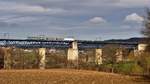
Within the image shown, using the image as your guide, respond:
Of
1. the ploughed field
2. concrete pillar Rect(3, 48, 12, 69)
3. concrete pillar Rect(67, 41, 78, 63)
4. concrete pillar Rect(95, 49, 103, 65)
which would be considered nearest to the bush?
the ploughed field

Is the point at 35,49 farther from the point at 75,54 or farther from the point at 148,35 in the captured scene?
the point at 148,35

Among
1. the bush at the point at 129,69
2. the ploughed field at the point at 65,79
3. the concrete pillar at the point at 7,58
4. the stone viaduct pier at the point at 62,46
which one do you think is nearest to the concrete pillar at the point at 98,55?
the stone viaduct pier at the point at 62,46

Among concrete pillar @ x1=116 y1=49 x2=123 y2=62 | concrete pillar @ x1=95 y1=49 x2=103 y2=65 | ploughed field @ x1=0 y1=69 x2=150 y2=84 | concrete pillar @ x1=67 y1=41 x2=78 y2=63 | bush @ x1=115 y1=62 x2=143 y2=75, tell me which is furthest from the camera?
concrete pillar @ x1=67 y1=41 x2=78 y2=63

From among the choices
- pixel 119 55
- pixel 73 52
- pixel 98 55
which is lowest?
pixel 119 55

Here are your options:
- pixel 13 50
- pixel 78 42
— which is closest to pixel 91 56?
pixel 78 42

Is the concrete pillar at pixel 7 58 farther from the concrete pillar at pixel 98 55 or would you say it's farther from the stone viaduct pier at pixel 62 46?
the concrete pillar at pixel 98 55

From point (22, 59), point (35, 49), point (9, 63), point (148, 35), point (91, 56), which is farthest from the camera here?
point (91, 56)

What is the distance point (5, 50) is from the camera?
136 metres

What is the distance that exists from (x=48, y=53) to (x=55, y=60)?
10046 millimetres

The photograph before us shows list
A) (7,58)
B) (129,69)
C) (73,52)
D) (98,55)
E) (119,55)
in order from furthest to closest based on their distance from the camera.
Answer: (73,52) → (98,55) → (119,55) → (7,58) → (129,69)

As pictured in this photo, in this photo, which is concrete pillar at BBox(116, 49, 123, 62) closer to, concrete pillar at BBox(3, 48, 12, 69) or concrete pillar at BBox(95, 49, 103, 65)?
concrete pillar at BBox(95, 49, 103, 65)

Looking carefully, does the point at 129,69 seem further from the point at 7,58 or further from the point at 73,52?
the point at 73,52

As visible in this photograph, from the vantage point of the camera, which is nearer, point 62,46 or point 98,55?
point 98,55

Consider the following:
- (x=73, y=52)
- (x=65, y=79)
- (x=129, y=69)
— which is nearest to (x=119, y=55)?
(x=73, y=52)
